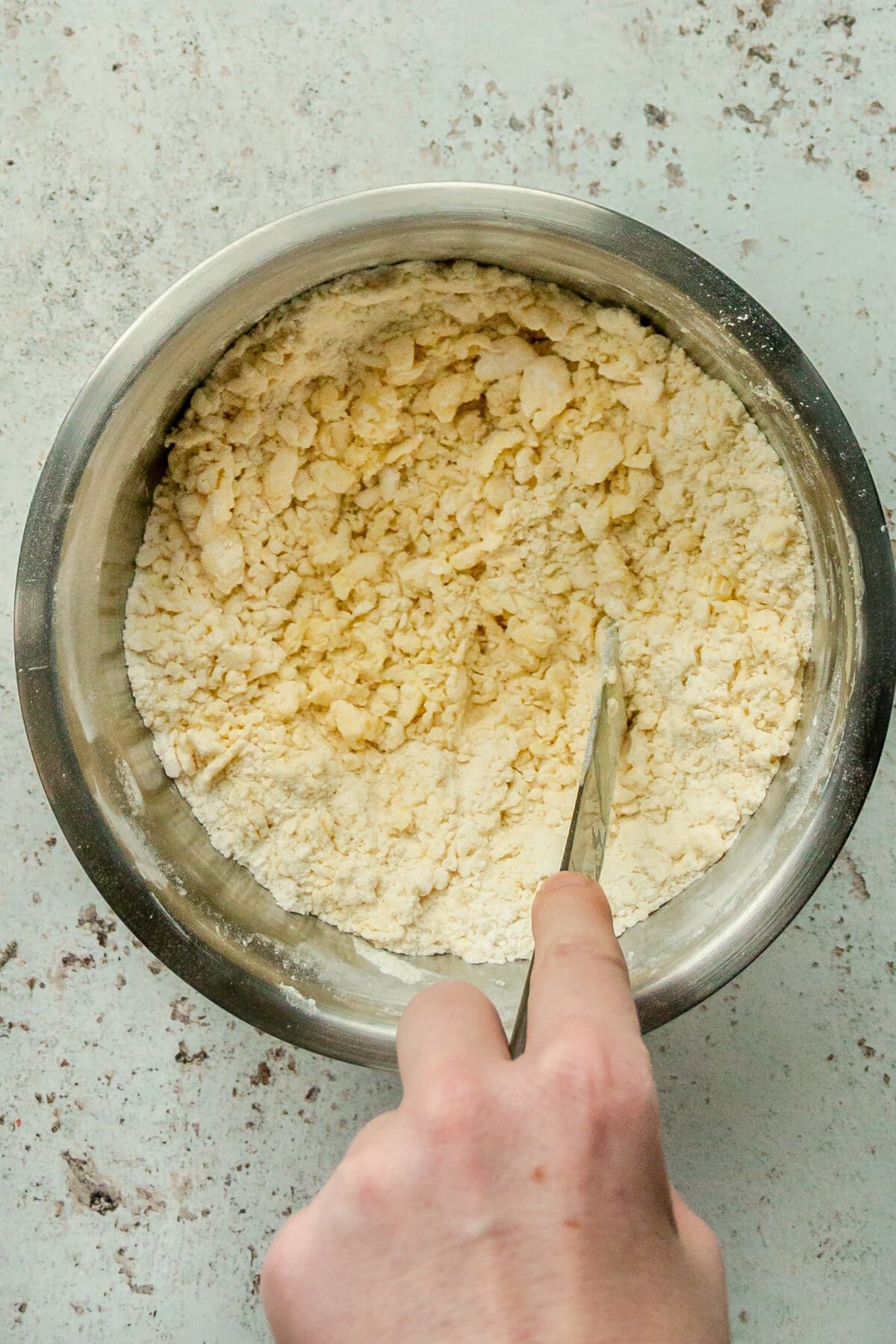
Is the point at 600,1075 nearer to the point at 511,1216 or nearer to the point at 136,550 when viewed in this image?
the point at 511,1216

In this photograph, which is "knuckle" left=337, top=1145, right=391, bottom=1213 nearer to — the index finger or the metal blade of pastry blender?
the index finger

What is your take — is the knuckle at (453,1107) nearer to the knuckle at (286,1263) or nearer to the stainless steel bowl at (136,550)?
the knuckle at (286,1263)

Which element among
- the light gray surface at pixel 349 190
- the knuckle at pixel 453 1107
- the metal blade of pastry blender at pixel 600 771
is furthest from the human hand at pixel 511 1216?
the light gray surface at pixel 349 190

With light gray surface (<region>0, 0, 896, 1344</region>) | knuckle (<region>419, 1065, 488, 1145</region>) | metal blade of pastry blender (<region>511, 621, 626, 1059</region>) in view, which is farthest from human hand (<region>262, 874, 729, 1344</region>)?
light gray surface (<region>0, 0, 896, 1344</region>)

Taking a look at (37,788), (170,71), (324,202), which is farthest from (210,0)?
(37,788)

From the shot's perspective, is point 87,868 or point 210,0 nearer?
point 87,868

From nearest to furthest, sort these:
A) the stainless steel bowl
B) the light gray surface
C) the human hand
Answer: the human hand < the stainless steel bowl < the light gray surface

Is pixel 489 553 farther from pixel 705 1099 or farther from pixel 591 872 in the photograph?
pixel 705 1099
